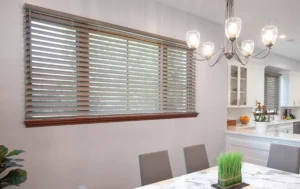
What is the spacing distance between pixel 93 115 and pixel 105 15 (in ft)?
3.79

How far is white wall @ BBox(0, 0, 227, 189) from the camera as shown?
77.5 inches

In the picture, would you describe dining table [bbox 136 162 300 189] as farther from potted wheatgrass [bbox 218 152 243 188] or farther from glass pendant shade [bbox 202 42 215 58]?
glass pendant shade [bbox 202 42 215 58]

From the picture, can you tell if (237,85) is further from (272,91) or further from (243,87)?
(272,91)

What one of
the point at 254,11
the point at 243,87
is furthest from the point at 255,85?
the point at 254,11

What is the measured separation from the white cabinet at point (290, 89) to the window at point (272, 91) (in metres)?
0.13

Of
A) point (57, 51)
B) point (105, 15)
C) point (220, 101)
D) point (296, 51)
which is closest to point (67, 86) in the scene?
point (57, 51)

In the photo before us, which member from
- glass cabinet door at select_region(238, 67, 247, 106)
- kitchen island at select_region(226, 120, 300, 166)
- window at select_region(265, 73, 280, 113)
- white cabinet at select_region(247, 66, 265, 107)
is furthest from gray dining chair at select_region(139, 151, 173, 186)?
window at select_region(265, 73, 280, 113)

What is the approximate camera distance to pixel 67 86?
2.26 metres

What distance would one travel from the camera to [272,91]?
6426mm

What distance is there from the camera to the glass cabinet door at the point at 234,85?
454 centimetres

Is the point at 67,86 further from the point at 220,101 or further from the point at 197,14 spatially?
the point at 220,101

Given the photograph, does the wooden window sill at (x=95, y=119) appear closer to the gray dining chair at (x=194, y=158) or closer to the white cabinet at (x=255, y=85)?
the gray dining chair at (x=194, y=158)

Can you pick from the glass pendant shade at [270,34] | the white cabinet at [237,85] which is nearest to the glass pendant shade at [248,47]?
the glass pendant shade at [270,34]

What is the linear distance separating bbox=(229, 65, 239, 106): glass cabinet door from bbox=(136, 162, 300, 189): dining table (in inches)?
100
